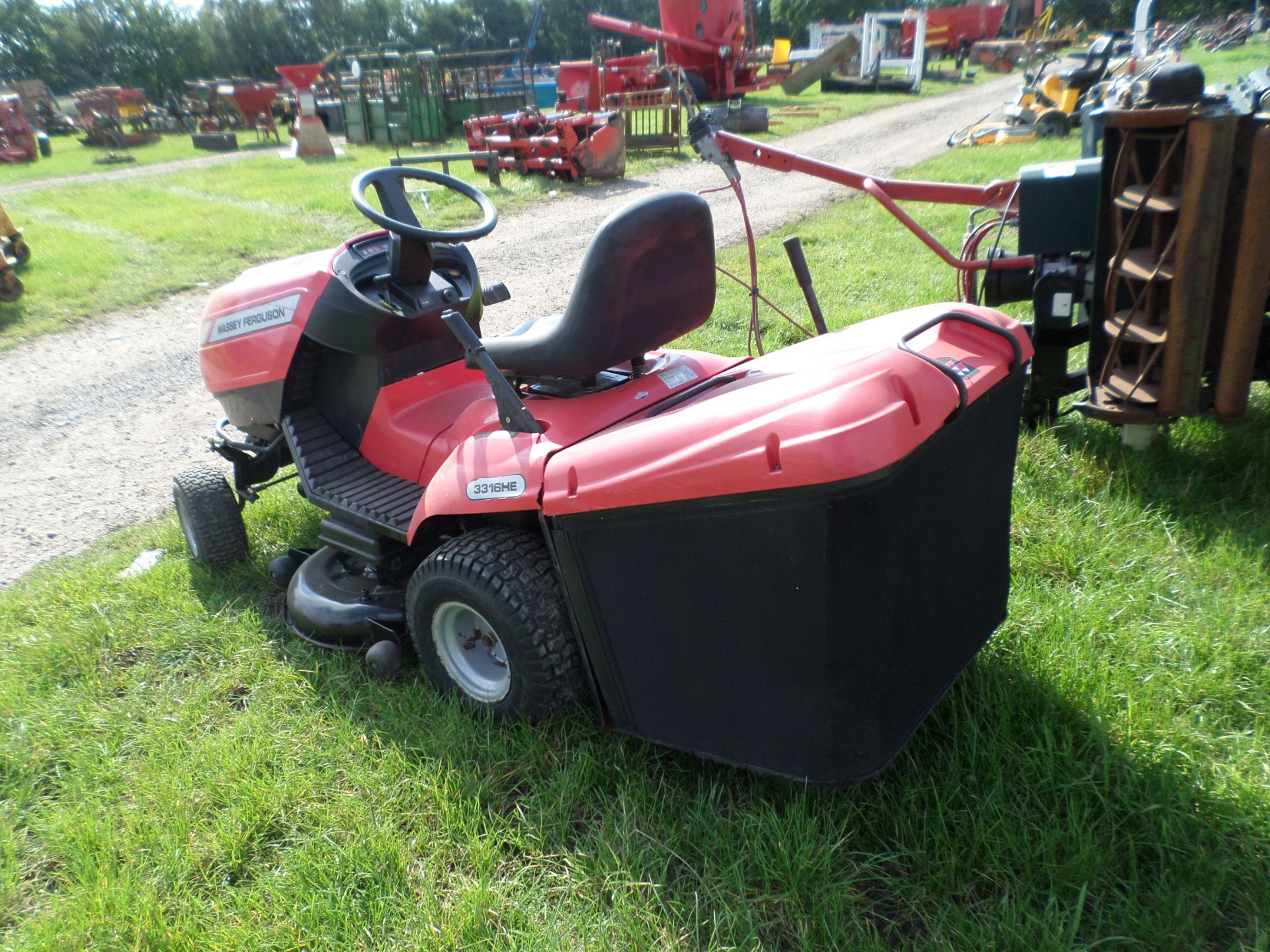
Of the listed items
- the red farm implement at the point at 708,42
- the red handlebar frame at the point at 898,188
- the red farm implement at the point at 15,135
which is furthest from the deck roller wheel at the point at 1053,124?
the red farm implement at the point at 15,135

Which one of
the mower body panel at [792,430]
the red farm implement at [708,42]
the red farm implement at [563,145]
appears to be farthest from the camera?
the red farm implement at [708,42]

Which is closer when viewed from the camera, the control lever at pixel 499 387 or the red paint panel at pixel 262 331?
the control lever at pixel 499 387

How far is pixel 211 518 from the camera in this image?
11.3ft

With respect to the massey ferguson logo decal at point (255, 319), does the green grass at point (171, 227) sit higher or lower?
lower

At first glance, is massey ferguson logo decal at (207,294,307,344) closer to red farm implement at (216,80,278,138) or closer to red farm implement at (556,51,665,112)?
red farm implement at (556,51,665,112)

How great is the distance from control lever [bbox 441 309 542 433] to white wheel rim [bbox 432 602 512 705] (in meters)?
0.51

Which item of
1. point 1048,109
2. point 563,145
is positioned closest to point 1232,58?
point 1048,109

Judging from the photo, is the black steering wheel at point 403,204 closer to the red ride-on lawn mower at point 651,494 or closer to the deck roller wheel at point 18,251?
the red ride-on lawn mower at point 651,494

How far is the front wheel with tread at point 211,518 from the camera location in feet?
11.3

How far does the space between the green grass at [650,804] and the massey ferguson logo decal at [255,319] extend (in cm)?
101

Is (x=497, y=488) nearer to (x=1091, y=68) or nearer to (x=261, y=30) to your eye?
(x=1091, y=68)

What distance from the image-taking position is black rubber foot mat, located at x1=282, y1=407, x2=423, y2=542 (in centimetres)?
282

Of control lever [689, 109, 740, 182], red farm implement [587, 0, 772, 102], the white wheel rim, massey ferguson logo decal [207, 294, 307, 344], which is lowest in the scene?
the white wheel rim

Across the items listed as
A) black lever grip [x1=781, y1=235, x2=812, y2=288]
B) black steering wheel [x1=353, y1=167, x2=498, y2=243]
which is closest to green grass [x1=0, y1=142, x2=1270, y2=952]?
black lever grip [x1=781, y1=235, x2=812, y2=288]
